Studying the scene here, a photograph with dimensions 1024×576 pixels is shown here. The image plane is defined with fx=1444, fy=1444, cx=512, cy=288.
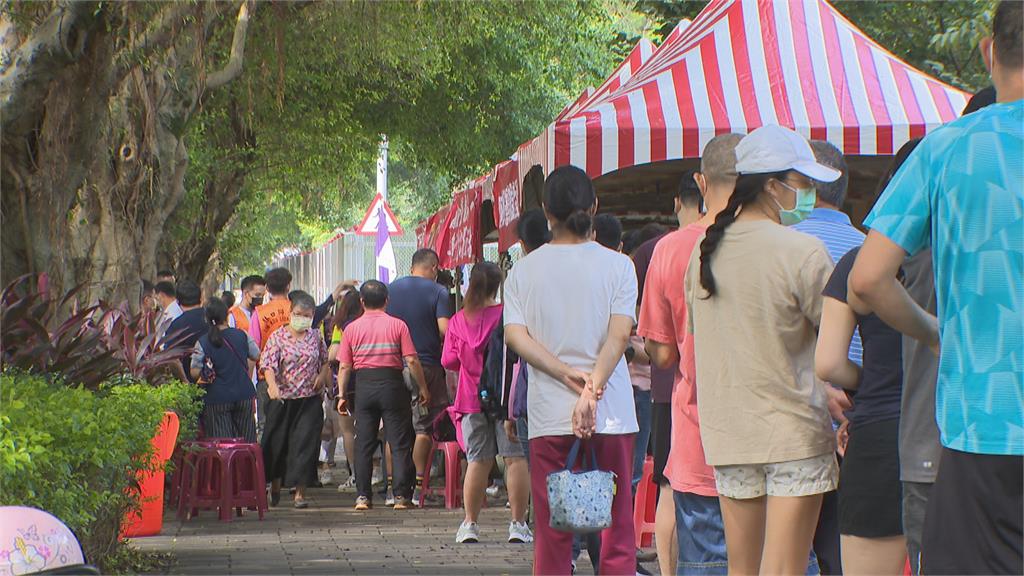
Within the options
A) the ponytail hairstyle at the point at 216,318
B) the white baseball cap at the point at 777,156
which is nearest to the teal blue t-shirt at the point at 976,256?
the white baseball cap at the point at 777,156

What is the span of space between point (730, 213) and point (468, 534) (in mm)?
5592

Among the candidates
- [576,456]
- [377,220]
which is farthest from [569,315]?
[377,220]

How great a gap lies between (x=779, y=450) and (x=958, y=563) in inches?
47.6

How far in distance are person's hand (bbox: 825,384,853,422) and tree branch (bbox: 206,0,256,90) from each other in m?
10.6

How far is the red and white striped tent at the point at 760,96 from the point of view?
987 centimetres

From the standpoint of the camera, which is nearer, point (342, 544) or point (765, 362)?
point (765, 362)

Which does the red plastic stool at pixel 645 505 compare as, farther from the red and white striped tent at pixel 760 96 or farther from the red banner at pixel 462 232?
the red banner at pixel 462 232

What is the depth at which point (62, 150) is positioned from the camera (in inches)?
466

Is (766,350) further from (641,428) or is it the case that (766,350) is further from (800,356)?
(641,428)

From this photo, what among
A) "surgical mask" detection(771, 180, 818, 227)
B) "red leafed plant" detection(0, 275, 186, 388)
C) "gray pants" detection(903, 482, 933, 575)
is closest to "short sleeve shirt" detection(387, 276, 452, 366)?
"red leafed plant" detection(0, 275, 186, 388)

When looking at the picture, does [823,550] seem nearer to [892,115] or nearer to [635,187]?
[892,115]

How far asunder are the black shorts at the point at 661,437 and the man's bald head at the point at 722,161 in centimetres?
155

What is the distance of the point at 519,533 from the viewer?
9.62m

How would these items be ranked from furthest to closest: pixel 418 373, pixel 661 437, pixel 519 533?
1. pixel 418 373
2. pixel 519 533
3. pixel 661 437
